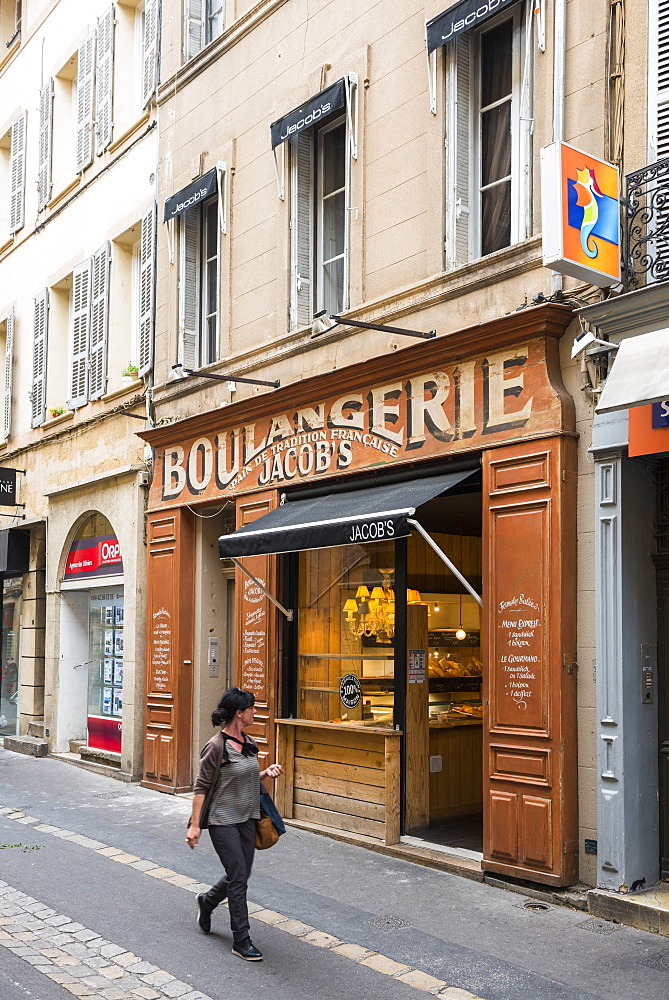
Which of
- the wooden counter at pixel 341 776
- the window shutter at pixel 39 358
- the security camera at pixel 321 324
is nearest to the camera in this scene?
the wooden counter at pixel 341 776

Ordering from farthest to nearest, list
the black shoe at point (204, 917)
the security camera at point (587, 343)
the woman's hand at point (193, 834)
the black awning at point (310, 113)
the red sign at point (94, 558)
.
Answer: the red sign at point (94, 558) → the black awning at point (310, 113) → the security camera at point (587, 343) → the black shoe at point (204, 917) → the woman's hand at point (193, 834)

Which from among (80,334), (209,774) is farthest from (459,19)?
(80,334)

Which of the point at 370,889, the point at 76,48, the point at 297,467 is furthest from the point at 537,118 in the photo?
the point at 76,48

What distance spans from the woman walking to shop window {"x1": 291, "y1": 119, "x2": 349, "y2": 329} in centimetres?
566

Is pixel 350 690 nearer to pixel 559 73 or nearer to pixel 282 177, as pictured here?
pixel 282 177

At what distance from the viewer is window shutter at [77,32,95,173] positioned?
16375mm

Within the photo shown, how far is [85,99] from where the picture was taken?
16.6 metres

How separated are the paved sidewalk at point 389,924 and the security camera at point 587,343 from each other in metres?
3.89

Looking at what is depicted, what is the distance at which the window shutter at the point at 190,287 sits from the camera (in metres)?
13.5

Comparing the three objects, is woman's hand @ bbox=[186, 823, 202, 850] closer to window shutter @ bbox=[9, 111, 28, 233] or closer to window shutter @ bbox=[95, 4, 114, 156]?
window shutter @ bbox=[95, 4, 114, 156]

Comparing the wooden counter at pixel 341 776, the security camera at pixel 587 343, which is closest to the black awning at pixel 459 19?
the security camera at pixel 587 343

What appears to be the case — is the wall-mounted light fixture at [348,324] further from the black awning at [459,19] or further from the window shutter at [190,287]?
the window shutter at [190,287]

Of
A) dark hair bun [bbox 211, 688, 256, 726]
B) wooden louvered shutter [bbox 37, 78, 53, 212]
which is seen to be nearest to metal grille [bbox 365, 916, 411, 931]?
dark hair bun [bbox 211, 688, 256, 726]

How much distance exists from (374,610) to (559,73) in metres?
4.92
